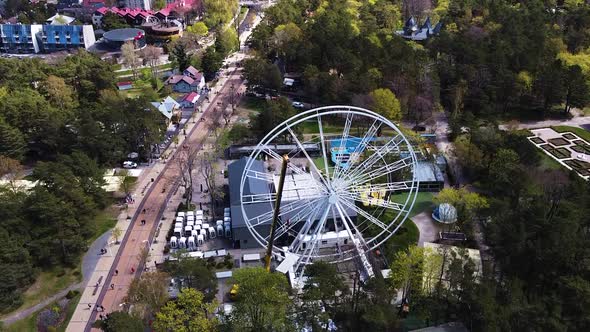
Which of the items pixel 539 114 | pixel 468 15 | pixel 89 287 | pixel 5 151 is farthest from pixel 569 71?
pixel 5 151

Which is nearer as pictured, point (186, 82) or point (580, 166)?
point (580, 166)

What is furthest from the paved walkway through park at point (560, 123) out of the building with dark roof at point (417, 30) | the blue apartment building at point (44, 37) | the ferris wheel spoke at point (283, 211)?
the blue apartment building at point (44, 37)

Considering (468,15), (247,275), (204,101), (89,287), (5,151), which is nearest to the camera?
(247,275)

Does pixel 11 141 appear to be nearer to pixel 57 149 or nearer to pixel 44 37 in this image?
pixel 57 149

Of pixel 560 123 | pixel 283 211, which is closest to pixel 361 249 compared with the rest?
pixel 283 211

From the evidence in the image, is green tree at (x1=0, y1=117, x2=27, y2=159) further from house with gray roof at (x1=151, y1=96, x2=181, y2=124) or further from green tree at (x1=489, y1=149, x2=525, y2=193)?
green tree at (x1=489, y1=149, x2=525, y2=193)

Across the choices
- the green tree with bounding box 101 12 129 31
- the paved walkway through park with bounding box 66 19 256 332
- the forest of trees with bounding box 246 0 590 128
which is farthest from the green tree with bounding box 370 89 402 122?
the green tree with bounding box 101 12 129 31

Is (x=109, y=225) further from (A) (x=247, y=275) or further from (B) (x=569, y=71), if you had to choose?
(B) (x=569, y=71)
